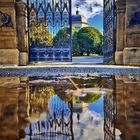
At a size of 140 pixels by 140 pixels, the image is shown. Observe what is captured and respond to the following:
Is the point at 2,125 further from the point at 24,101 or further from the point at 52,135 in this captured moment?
the point at 24,101

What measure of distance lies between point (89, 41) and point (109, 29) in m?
38.0

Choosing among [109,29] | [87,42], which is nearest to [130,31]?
[109,29]

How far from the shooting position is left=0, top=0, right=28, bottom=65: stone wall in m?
15.3

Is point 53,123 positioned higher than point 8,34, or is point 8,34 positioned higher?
point 8,34

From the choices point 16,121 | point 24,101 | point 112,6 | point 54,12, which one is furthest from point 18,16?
point 16,121

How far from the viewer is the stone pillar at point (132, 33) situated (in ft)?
49.5

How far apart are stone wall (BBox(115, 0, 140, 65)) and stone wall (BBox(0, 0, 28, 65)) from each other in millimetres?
4961

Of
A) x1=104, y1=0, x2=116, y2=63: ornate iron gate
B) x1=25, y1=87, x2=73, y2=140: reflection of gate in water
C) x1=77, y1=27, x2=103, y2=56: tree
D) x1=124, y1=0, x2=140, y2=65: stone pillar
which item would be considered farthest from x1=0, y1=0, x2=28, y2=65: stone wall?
x1=77, y1=27, x2=103, y2=56: tree

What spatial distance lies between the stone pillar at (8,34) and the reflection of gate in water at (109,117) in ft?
37.2

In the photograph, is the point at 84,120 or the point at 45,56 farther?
the point at 45,56

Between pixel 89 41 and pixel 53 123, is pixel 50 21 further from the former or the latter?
pixel 89 41

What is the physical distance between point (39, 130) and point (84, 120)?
48cm

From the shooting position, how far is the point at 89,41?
5616cm

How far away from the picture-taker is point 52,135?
7.73 feet
